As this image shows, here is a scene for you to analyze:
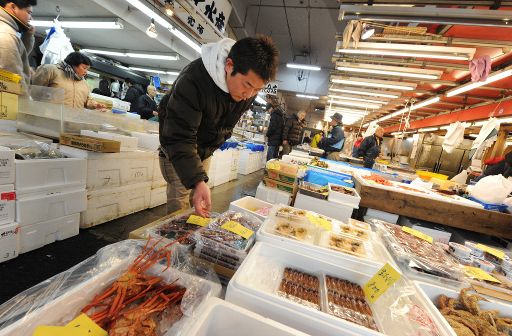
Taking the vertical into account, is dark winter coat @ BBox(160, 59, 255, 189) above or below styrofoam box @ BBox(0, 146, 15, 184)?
above

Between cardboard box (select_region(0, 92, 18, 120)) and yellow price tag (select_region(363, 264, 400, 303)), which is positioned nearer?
yellow price tag (select_region(363, 264, 400, 303))

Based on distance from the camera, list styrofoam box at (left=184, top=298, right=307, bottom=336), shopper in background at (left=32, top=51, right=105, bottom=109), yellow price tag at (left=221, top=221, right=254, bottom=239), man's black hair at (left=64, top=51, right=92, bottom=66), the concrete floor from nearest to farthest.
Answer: styrofoam box at (left=184, top=298, right=307, bottom=336)
yellow price tag at (left=221, top=221, right=254, bottom=239)
the concrete floor
shopper in background at (left=32, top=51, right=105, bottom=109)
man's black hair at (left=64, top=51, right=92, bottom=66)

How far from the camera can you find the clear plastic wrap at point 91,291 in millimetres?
745

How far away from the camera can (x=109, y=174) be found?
3.03 meters

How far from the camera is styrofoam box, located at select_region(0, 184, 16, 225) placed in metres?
2.04

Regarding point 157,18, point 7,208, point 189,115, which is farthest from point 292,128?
point 7,208

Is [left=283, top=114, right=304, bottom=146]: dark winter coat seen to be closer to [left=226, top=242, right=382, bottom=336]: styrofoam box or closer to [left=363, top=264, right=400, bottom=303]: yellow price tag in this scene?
[left=226, top=242, right=382, bottom=336]: styrofoam box

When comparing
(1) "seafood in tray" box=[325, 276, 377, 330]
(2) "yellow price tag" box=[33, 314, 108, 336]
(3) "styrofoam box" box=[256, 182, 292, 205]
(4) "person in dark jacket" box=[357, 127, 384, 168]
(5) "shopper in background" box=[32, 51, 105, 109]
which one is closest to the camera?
(2) "yellow price tag" box=[33, 314, 108, 336]

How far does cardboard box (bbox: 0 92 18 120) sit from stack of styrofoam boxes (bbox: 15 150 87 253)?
130cm

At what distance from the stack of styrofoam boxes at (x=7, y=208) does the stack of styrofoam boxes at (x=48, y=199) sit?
4 cm

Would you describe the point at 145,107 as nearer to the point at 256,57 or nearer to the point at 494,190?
the point at 256,57

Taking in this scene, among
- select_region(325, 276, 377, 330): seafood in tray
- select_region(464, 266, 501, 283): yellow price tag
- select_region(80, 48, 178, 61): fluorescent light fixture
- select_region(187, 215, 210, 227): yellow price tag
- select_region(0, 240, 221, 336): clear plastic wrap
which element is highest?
select_region(80, 48, 178, 61): fluorescent light fixture

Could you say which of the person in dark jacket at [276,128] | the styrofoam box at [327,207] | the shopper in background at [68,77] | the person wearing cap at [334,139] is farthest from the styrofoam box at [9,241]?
the person wearing cap at [334,139]

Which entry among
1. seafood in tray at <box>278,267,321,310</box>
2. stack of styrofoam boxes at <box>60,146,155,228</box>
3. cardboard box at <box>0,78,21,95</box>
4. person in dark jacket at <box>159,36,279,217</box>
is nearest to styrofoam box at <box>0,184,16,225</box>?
stack of styrofoam boxes at <box>60,146,155,228</box>
